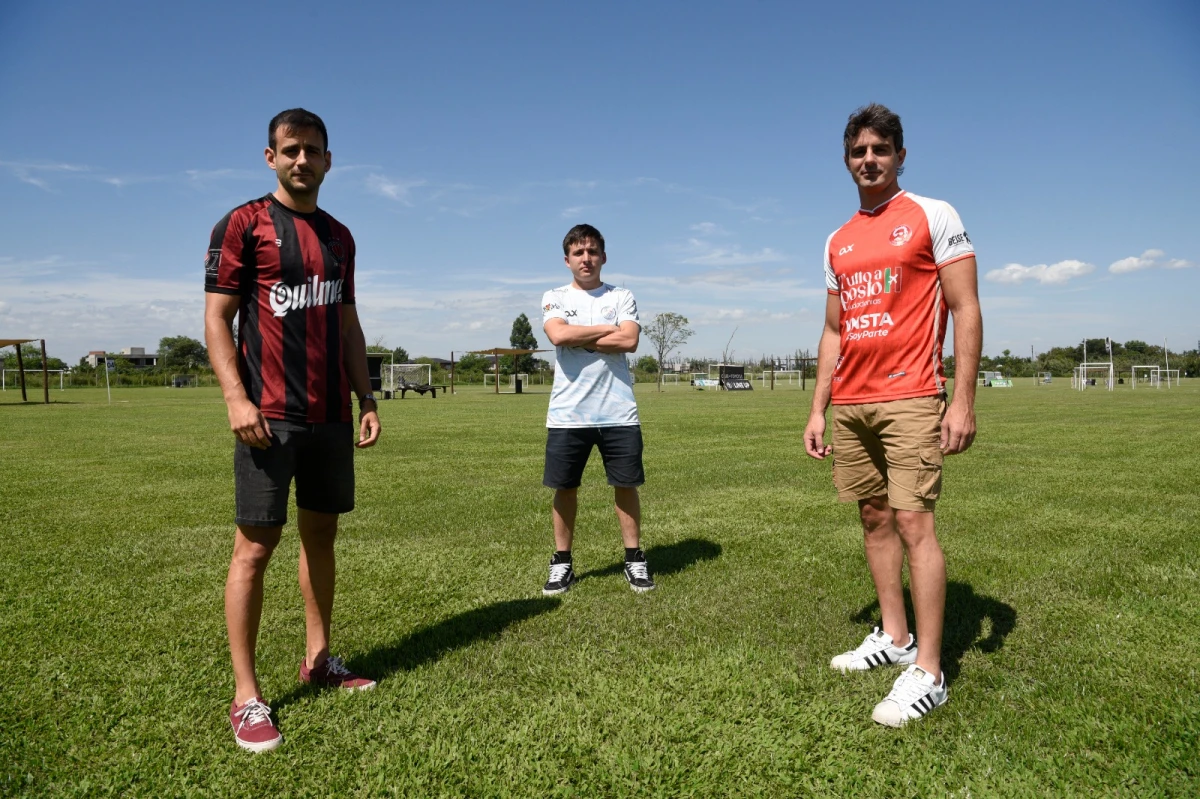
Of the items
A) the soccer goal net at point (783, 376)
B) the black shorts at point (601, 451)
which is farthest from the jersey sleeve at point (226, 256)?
the soccer goal net at point (783, 376)

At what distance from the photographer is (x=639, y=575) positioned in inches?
159

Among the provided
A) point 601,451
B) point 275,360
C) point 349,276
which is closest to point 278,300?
point 275,360

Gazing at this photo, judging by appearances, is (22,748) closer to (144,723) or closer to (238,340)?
(144,723)

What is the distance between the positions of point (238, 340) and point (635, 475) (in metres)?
2.21

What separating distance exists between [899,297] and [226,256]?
230 cm

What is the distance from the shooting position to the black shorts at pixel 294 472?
2463 millimetres

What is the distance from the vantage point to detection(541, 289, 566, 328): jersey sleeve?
4.12 metres

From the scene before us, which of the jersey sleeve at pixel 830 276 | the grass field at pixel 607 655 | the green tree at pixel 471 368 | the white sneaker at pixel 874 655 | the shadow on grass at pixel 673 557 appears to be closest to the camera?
the grass field at pixel 607 655

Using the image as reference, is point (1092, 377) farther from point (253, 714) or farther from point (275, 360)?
point (253, 714)

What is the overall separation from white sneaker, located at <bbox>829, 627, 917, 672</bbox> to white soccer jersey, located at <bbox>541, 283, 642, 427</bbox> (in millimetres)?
1665

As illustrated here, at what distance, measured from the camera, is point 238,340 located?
252 cm

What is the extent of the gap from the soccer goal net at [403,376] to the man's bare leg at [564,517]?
30.1 m

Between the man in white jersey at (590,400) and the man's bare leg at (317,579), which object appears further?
the man in white jersey at (590,400)

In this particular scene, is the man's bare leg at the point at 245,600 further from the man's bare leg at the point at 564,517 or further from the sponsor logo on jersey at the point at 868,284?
the sponsor logo on jersey at the point at 868,284
